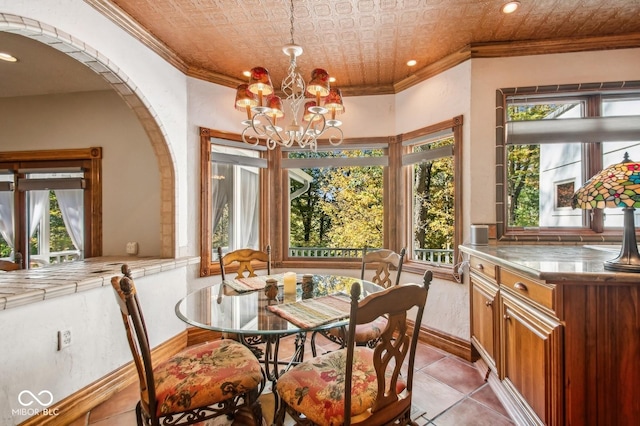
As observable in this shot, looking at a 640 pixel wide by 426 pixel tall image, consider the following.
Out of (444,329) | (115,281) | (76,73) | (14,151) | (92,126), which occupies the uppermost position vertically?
(76,73)

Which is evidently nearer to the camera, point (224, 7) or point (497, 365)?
point (497, 365)

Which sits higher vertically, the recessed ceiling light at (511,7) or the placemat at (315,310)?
the recessed ceiling light at (511,7)

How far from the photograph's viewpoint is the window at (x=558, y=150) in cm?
246

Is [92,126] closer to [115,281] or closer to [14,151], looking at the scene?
[14,151]

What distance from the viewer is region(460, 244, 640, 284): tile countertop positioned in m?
1.32

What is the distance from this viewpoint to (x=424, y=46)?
263cm

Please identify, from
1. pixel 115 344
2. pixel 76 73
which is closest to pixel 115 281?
pixel 115 344

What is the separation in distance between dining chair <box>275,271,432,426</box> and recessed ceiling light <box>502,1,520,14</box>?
208 centimetres

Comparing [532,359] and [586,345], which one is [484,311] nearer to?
[532,359]

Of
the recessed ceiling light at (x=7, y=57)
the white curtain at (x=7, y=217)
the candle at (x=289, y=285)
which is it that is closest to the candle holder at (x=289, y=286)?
the candle at (x=289, y=285)

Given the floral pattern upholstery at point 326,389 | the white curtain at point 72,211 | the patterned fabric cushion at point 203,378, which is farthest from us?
the white curtain at point 72,211

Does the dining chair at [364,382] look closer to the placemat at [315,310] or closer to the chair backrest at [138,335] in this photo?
the placemat at [315,310]

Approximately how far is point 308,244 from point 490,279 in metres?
2.06

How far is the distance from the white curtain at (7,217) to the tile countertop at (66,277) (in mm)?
1635
